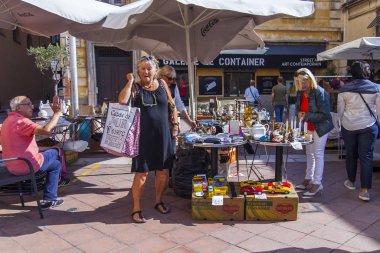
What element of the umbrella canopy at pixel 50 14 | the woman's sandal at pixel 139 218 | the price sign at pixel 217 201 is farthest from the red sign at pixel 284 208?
the umbrella canopy at pixel 50 14

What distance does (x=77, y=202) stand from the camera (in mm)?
4676

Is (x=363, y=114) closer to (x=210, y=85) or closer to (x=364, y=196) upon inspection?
(x=364, y=196)

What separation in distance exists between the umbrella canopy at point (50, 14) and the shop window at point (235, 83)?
1076cm

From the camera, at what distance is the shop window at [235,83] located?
53.6 feet

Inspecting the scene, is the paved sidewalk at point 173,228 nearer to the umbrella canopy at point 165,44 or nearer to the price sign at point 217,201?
the price sign at point 217,201

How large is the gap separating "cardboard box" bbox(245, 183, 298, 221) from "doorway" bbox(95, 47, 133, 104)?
12374mm

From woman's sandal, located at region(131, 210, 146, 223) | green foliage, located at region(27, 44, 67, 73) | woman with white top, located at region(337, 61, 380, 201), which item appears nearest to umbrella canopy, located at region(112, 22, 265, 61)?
woman with white top, located at region(337, 61, 380, 201)

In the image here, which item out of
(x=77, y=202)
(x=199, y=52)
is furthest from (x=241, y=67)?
(x=77, y=202)

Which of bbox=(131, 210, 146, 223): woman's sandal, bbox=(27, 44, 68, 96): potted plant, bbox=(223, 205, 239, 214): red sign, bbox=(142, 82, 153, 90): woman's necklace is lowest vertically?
bbox=(131, 210, 146, 223): woman's sandal

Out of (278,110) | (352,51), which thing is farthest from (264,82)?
(352,51)

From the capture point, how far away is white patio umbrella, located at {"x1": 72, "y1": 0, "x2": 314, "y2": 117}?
4238 mm

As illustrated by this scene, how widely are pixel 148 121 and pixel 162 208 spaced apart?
3.42ft

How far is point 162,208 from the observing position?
429 cm

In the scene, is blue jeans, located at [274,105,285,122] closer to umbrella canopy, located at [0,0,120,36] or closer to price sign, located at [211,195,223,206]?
umbrella canopy, located at [0,0,120,36]
